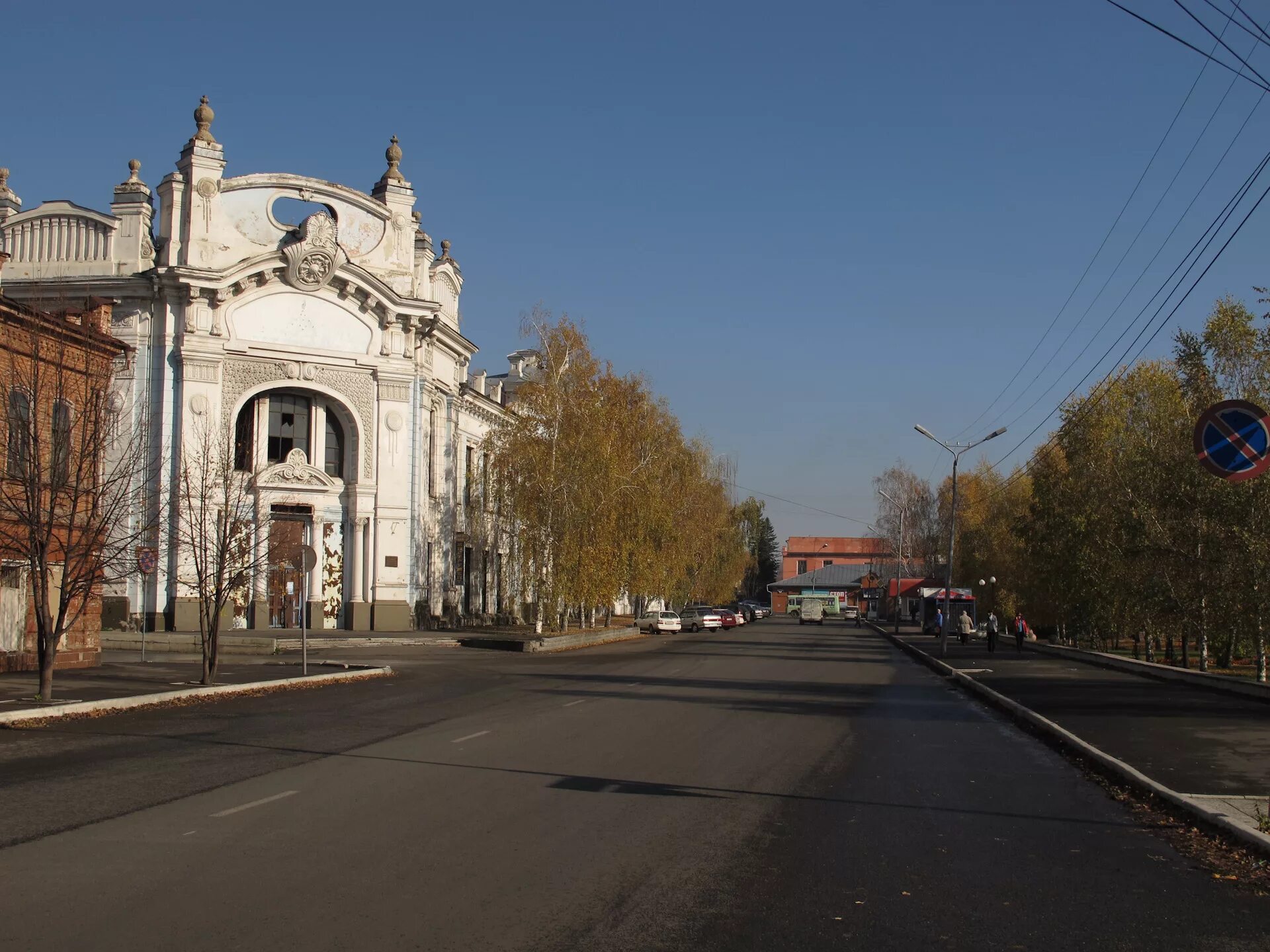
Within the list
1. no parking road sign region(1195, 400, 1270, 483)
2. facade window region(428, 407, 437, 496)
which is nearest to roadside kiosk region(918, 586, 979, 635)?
facade window region(428, 407, 437, 496)

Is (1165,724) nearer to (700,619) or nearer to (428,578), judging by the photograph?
(428,578)

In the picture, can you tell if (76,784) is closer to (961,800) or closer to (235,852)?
(235,852)

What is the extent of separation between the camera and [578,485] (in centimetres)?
4650

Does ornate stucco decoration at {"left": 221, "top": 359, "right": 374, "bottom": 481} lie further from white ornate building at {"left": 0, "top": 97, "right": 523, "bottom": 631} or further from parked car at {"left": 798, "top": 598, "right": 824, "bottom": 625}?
parked car at {"left": 798, "top": 598, "right": 824, "bottom": 625}

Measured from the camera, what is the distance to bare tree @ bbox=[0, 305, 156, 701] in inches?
764

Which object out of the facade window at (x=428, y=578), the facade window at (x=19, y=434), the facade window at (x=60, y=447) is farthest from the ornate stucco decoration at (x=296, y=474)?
the facade window at (x=60, y=447)

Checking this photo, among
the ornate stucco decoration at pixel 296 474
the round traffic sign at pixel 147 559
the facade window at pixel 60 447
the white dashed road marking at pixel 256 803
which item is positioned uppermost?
the ornate stucco decoration at pixel 296 474

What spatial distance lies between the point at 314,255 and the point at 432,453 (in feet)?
33.0

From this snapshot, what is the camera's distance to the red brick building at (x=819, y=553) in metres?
A: 181

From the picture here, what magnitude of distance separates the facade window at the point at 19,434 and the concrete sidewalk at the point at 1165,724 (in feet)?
54.4

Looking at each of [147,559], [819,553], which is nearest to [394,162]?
[147,559]

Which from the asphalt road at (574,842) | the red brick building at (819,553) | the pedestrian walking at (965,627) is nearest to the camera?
the asphalt road at (574,842)

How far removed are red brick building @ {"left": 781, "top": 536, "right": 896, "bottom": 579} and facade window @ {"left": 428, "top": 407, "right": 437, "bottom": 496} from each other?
132552 millimetres

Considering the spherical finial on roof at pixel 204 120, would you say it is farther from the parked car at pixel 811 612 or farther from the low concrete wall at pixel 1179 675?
the parked car at pixel 811 612
